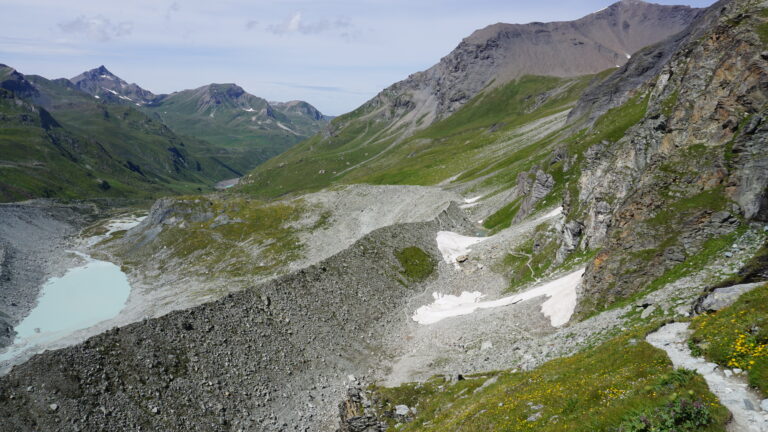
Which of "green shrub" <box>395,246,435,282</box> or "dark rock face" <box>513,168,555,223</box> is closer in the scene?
"green shrub" <box>395,246,435,282</box>

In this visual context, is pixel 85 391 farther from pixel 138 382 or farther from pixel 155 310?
pixel 155 310

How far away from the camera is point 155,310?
77188mm

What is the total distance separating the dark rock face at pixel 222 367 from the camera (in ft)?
114

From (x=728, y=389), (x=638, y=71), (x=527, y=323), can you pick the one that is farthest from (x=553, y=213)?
(x=638, y=71)

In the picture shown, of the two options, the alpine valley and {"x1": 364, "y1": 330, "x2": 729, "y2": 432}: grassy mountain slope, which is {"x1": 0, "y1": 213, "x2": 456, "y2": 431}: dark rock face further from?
{"x1": 364, "y1": 330, "x2": 729, "y2": 432}: grassy mountain slope

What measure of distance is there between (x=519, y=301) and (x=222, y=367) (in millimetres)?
33226

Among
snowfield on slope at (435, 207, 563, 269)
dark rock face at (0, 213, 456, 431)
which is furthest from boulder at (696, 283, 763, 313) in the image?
snowfield on slope at (435, 207, 563, 269)

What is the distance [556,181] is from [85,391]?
7426cm

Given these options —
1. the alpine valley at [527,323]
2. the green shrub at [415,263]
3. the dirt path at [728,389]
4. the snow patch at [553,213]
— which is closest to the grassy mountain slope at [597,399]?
the alpine valley at [527,323]

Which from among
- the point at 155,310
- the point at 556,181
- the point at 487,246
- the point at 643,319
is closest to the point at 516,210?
the point at 556,181

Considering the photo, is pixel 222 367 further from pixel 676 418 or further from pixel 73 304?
pixel 73 304

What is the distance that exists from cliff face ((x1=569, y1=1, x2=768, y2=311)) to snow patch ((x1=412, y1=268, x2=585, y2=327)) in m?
3.23

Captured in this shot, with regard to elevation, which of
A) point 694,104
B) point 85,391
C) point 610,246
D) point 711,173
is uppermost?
point 694,104

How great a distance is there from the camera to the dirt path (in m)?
14.0
